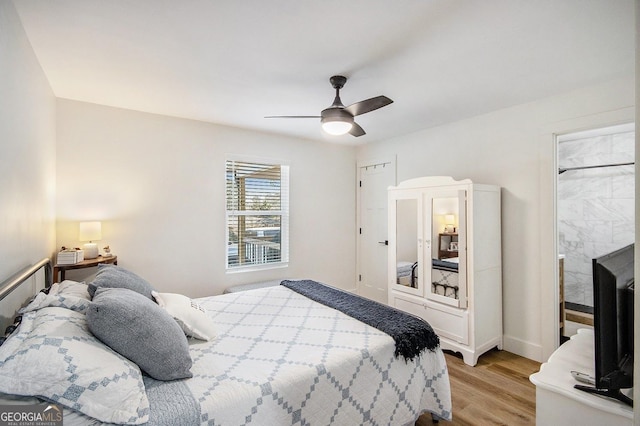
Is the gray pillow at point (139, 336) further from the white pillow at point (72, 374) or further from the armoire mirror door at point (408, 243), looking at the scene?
the armoire mirror door at point (408, 243)

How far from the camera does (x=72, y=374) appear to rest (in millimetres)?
1085

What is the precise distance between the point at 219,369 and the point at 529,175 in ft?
10.8

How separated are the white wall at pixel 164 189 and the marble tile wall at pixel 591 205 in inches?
151

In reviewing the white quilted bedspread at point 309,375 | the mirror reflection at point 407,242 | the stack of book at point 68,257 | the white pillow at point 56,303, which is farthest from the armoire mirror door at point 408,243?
the stack of book at point 68,257

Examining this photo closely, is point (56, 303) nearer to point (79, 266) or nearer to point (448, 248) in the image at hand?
point (79, 266)

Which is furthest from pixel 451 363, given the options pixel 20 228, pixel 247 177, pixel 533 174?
pixel 20 228

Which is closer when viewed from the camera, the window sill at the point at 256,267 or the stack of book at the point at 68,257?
the stack of book at the point at 68,257

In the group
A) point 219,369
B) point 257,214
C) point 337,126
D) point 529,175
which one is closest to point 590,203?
point 529,175

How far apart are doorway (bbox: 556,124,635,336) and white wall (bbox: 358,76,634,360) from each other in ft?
3.80

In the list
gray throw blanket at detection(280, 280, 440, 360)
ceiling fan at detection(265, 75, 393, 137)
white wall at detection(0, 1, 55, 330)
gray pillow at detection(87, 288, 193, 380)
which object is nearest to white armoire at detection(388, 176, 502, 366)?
gray throw blanket at detection(280, 280, 440, 360)

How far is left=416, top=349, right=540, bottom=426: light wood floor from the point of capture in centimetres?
215

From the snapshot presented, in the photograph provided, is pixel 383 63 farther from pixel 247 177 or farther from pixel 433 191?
pixel 247 177

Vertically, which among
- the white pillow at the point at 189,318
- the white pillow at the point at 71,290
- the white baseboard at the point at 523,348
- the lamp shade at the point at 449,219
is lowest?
the white baseboard at the point at 523,348

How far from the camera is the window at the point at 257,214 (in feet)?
13.4
